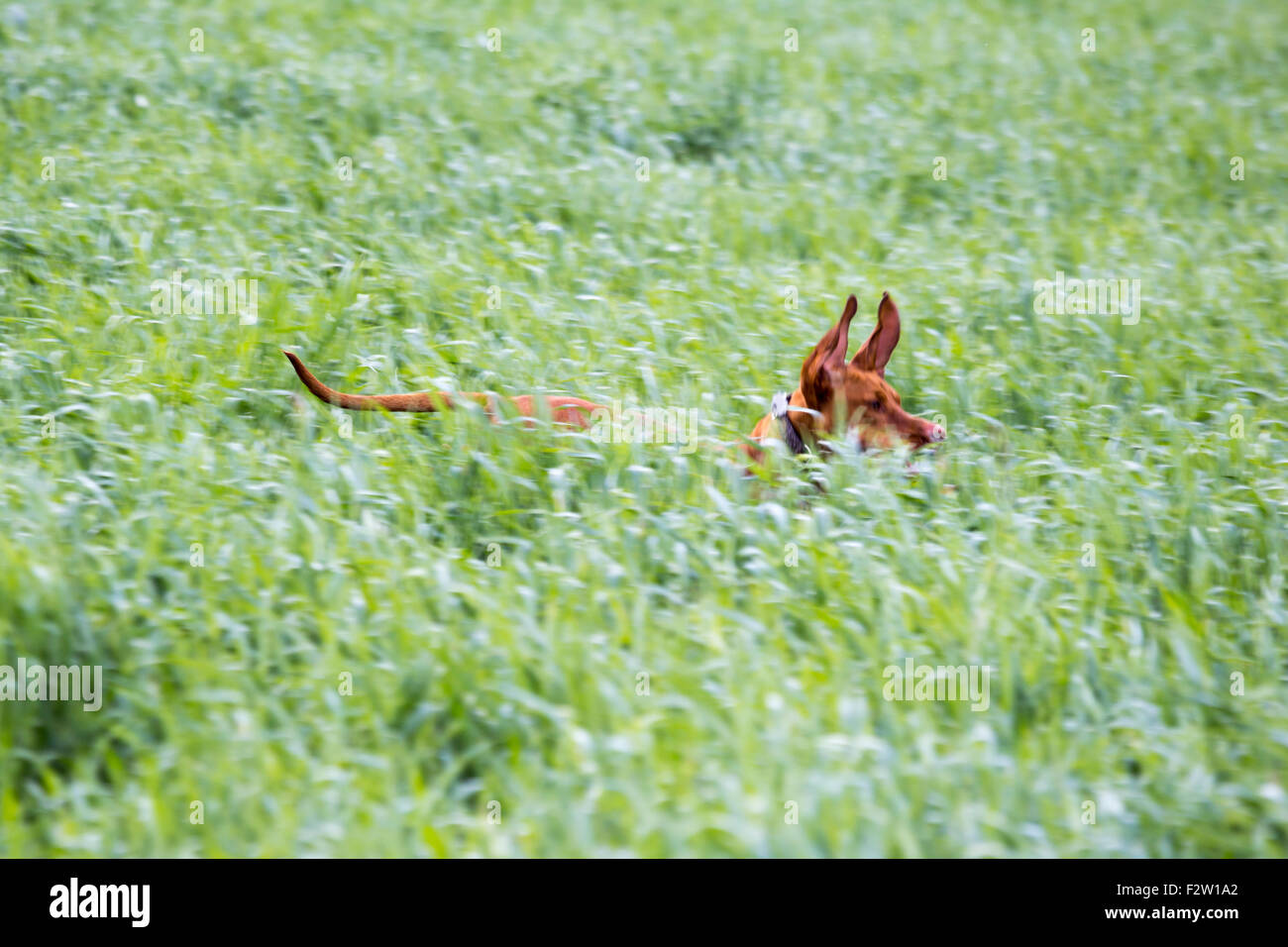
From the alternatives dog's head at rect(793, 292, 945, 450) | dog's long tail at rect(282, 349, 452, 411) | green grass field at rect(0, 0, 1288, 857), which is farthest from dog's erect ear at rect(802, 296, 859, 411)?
dog's long tail at rect(282, 349, 452, 411)

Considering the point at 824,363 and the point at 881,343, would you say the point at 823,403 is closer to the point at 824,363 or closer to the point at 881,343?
the point at 824,363

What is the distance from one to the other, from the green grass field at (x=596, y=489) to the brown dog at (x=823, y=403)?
0.12 m

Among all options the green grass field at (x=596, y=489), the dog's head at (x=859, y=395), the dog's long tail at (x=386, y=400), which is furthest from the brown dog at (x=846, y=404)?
the dog's long tail at (x=386, y=400)

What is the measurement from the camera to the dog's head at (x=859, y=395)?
4.72 m

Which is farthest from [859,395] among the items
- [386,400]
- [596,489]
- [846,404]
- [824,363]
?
[386,400]

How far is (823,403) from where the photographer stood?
479cm

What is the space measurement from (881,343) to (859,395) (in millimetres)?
313

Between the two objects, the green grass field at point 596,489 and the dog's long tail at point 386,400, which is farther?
the dog's long tail at point 386,400

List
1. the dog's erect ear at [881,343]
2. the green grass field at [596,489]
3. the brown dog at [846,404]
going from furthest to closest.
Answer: the dog's erect ear at [881,343] < the brown dog at [846,404] < the green grass field at [596,489]

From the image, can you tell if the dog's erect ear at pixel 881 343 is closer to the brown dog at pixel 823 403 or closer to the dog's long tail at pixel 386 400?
the brown dog at pixel 823 403

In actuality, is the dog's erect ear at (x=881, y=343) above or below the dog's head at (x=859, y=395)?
above

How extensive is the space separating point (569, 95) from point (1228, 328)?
5.01 meters

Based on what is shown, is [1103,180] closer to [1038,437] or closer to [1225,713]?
[1038,437]

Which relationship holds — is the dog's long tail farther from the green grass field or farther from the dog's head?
the dog's head
